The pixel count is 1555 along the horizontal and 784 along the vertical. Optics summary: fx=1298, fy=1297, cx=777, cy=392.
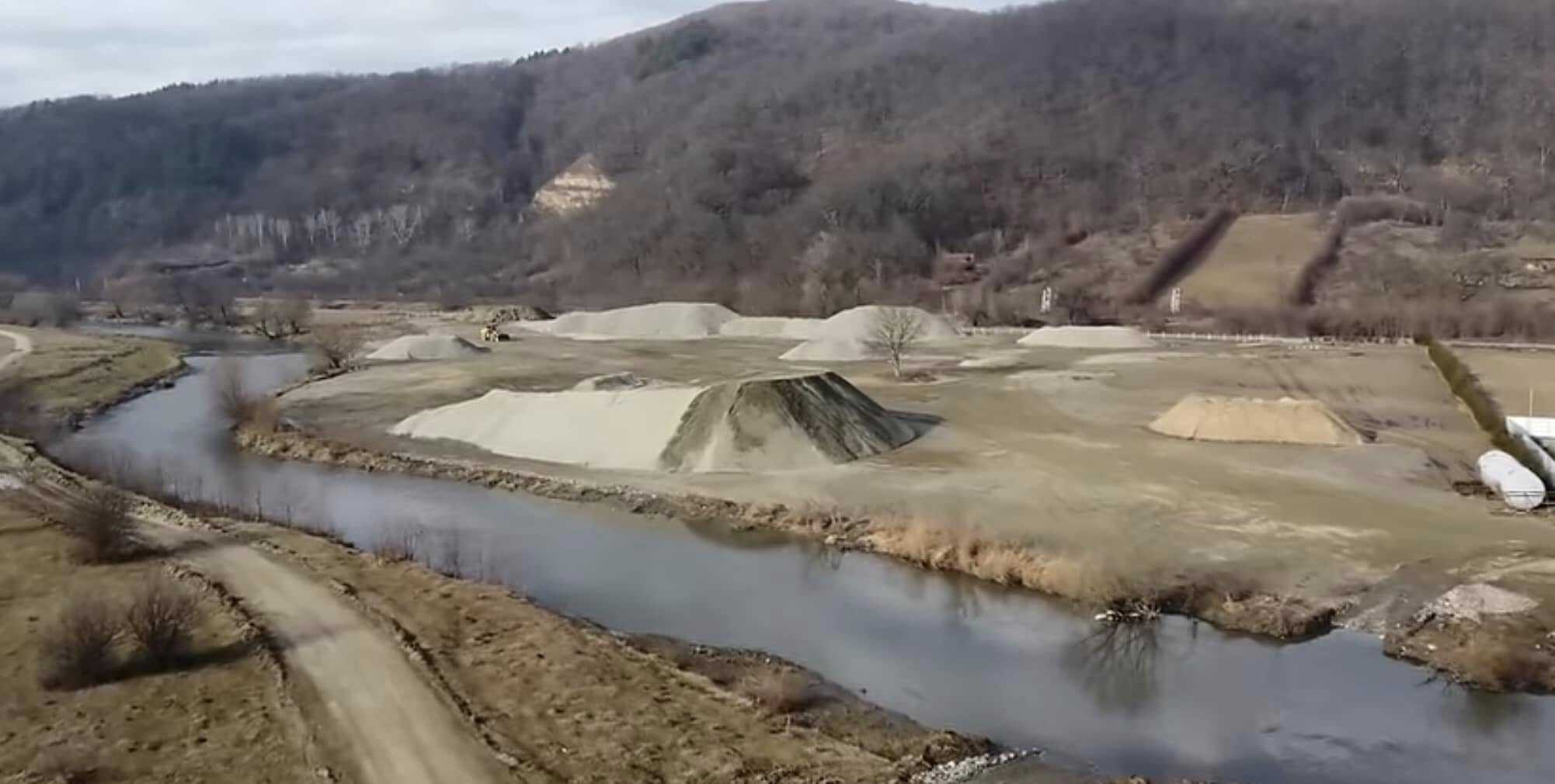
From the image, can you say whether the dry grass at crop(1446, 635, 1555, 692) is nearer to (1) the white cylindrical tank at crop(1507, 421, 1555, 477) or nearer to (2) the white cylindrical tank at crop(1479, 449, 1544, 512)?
(2) the white cylindrical tank at crop(1479, 449, 1544, 512)

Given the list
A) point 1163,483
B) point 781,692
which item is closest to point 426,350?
point 1163,483

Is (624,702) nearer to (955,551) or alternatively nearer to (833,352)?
(955,551)

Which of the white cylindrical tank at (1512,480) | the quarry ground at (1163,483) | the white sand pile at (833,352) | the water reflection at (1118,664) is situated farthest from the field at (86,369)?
the white cylindrical tank at (1512,480)

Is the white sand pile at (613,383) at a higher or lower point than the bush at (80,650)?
lower

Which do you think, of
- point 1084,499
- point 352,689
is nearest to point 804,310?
point 1084,499

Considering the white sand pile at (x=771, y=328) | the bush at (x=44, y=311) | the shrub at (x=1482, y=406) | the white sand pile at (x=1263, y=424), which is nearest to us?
the shrub at (x=1482, y=406)

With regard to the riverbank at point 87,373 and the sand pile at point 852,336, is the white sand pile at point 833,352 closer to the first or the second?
the sand pile at point 852,336

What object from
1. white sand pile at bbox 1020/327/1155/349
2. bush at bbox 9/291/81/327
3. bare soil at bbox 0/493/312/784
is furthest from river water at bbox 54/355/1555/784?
bush at bbox 9/291/81/327
